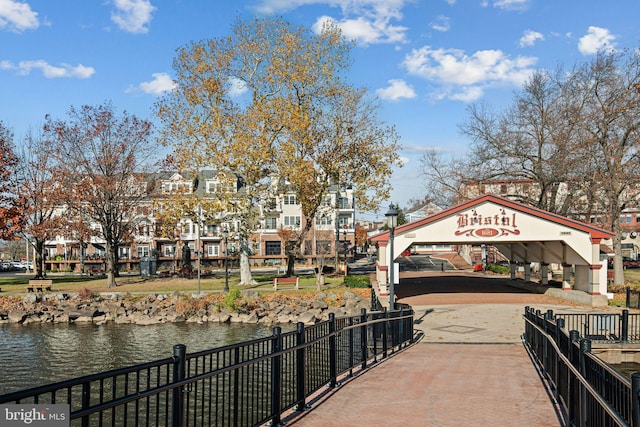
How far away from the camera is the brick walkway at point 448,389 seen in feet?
28.2

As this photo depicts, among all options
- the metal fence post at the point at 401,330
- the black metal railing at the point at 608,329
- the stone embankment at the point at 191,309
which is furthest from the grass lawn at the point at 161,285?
the metal fence post at the point at 401,330

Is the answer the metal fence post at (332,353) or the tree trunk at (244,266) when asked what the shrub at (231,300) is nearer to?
the tree trunk at (244,266)

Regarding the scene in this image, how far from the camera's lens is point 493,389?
424 inches

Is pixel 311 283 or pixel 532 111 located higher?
pixel 532 111

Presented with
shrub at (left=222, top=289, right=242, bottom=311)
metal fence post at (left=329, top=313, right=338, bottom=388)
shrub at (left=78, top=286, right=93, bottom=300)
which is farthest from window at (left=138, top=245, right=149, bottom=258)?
metal fence post at (left=329, top=313, right=338, bottom=388)

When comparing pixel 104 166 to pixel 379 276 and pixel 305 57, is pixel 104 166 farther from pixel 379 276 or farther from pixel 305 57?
pixel 379 276

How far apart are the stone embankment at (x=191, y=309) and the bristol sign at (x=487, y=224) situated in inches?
265

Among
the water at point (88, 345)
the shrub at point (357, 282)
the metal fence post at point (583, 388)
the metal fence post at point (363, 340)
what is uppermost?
the metal fence post at point (583, 388)

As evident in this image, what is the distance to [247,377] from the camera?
25.2 feet

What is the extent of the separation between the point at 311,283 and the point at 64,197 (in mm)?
19333

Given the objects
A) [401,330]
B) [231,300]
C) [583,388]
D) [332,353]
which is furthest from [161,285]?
[583,388]

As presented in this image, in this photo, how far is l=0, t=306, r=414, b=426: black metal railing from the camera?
5070 mm

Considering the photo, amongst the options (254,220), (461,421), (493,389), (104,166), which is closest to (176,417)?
(461,421)

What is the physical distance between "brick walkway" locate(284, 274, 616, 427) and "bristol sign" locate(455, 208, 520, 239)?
8.65m
